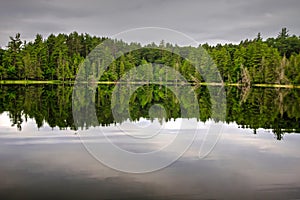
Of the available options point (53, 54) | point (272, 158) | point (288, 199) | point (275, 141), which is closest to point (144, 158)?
point (272, 158)

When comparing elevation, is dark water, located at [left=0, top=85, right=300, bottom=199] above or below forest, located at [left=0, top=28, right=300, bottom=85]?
below

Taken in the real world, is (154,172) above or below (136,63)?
below

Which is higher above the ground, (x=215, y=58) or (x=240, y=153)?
(x=215, y=58)

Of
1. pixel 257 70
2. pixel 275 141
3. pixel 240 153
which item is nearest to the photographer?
pixel 240 153

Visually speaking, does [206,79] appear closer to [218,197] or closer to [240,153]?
[240,153]

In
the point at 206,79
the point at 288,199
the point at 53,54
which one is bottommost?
the point at 288,199

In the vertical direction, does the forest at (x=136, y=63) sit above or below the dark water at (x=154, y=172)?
above

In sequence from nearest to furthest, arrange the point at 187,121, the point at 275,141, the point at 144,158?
the point at 144,158, the point at 275,141, the point at 187,121

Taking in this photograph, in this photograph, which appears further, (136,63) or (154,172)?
(136,63)

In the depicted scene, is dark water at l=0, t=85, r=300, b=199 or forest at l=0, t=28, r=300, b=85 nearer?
dark water at l=0, t=85, r=300, b=199

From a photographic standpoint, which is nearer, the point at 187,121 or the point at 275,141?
the point at 275,141

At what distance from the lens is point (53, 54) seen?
7144 centimetres

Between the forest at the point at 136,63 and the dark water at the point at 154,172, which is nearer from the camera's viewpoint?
the dark water at the point at 154,172

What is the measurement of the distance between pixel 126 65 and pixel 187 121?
154ft
